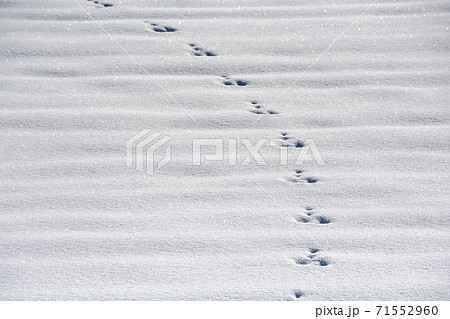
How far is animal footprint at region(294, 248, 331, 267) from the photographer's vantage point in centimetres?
220

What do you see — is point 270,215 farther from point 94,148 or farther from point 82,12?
point 82,12

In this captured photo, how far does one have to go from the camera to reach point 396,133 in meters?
2.80

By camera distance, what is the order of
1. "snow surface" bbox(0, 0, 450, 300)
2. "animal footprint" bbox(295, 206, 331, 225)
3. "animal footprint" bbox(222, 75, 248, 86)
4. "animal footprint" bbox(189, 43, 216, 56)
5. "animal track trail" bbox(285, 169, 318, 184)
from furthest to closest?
"animal footprint" bbox(189, 43, 216, 56) → "animal footprint" bbox(222, 75, 248, 86) → "animal track trail" bbox(285, 169, 318, 184) → "animal footprint" bbox(295, 206, 331, 225) → "snow surface" bbox(0, 0, 450, 300)

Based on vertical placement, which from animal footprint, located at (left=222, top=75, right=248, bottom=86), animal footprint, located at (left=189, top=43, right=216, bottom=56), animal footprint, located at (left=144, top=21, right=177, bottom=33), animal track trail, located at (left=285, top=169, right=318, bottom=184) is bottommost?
animal track trail, located at (left=285, top=169, right=318, bottom=184)

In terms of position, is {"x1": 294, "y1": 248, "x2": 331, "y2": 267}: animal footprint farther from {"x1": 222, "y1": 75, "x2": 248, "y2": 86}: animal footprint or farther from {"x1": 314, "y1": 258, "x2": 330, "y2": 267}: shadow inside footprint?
{"x1": 222, "y1": 75, "x2": 248, "y2": 86}: animal footprint

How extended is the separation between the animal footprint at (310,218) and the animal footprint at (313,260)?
0.51 feet

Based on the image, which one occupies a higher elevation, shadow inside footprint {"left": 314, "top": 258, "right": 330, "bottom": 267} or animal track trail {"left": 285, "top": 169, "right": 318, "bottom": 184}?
animal track trail {"left": 285, "top": 169, "right": 318, "bottom": 184}

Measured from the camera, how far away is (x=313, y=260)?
7.28 feet

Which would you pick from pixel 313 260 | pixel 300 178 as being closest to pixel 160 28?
pixel 300 178

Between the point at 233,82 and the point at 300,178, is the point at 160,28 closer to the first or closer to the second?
the point at 233,82

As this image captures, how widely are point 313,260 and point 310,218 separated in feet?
0.73

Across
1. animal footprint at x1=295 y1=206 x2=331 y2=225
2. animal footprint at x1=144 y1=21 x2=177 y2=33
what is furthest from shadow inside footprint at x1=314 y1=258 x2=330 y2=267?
animal footprint at x1=144 y1=21 x2=177 y2=33

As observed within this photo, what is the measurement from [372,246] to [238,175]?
60 cm
